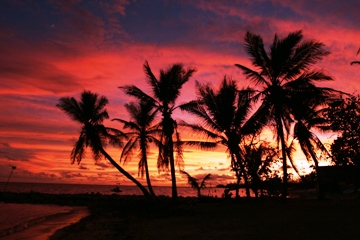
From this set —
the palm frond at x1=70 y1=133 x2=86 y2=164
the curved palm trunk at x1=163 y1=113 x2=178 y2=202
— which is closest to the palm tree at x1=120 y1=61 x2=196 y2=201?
the curved palm trunk at x1=163 y1=113 x2=178 y2=202

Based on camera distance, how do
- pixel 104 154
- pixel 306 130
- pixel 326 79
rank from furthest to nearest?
pixel 104 154, pixel 306 130, pixel 326 79

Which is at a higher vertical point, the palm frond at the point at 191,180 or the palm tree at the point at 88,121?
the palm tree at the point at 88,121

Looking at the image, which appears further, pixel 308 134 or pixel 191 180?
pixel 191 180

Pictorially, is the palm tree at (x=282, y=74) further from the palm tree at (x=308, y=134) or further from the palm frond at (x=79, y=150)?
the palm frond at (x=79, y=150)

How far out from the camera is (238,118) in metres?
21.5

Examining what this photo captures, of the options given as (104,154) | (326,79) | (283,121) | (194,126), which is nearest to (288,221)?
(283,121)

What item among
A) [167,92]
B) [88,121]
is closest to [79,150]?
[88,121]

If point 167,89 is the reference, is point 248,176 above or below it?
below

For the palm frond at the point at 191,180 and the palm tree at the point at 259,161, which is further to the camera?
the palm frond at the point at 191,180

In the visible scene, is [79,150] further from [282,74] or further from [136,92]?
[282,74]

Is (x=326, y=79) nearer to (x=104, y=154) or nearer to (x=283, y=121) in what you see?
(x=283, y=121)

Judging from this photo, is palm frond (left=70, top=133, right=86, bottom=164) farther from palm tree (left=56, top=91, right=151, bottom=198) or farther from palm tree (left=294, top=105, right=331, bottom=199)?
palm tree (left=294, top=105, right=331, bottom=199)

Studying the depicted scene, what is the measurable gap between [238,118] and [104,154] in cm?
1040

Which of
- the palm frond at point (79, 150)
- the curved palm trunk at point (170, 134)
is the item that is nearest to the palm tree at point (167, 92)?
the curved palm trunk at point (170, 134)
